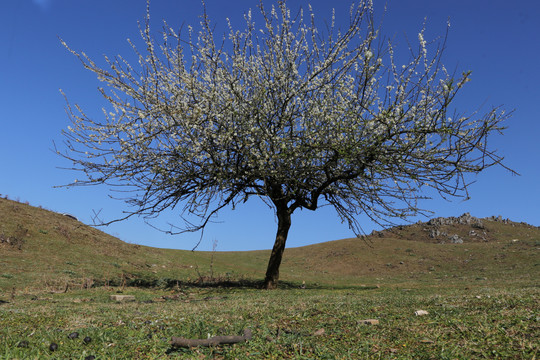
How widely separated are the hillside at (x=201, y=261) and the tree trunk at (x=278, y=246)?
312 cm

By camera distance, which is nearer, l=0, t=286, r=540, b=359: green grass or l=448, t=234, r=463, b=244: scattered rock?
l=0, t=286, r=540, b=359: green grass

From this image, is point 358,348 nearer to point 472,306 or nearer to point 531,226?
point 472,306

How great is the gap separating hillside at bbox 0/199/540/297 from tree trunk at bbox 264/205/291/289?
10.2ft

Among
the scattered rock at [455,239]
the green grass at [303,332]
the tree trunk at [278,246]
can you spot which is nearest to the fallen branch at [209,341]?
the green grass at [303,332]

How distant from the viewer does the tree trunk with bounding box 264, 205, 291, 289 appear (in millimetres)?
19359

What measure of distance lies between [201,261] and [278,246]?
2090 cm

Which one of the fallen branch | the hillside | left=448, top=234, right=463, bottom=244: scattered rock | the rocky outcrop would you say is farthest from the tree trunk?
the rocky outcrop

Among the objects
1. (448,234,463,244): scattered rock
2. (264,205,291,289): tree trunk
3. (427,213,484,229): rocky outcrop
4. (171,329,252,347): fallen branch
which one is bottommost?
(171,329,252,347): fallen branch

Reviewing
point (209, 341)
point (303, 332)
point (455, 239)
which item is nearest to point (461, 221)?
point (455, 239)

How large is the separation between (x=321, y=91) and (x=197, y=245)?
30.2 ft

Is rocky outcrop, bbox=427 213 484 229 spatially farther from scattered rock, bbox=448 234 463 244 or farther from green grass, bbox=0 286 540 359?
green grass, bbox=0 286 540 359

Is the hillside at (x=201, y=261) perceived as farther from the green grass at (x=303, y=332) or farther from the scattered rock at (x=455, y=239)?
the scattered rock at (x=455, y=239)

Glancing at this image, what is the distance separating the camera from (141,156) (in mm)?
17000

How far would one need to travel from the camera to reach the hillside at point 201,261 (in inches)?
899
